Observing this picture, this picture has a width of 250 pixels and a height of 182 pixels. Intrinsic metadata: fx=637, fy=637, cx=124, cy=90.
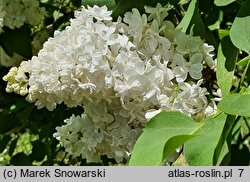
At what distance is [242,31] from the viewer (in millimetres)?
1163

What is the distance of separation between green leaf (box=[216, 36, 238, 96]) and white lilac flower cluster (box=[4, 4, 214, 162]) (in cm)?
4

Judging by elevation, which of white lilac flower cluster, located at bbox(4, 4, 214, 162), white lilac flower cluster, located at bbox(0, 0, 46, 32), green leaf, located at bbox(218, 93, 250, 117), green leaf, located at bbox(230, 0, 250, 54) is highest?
green leaf, located at bbox(230, 0, 250, 54)

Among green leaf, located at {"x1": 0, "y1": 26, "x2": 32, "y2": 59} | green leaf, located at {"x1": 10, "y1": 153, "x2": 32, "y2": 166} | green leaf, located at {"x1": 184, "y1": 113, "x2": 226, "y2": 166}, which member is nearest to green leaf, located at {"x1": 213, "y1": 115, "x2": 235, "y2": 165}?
green leaf, located at {"x1": 184, "y1": 113, "x2": 226, "y2": 166}

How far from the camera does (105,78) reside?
1.20 m

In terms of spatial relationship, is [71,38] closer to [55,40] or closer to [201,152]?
[55,40]

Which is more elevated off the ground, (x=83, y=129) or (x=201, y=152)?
(x=201, y=152)

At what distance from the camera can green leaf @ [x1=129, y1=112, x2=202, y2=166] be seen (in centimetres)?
96

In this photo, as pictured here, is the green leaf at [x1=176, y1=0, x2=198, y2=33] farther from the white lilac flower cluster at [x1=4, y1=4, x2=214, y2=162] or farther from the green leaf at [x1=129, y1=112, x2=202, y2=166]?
the green leaf at [x1=129, y1=112, x2=202, y2=166]

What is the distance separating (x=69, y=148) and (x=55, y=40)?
0.89 feet

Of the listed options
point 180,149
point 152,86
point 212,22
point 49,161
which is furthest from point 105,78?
point 49,161

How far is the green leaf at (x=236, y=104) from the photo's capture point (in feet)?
3.36

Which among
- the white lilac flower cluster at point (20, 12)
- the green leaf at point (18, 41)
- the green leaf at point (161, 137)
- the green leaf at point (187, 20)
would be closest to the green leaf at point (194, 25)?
the green leaf at point (187, 20)

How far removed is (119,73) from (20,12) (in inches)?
37.6

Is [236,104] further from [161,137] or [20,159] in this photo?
[20,159]
